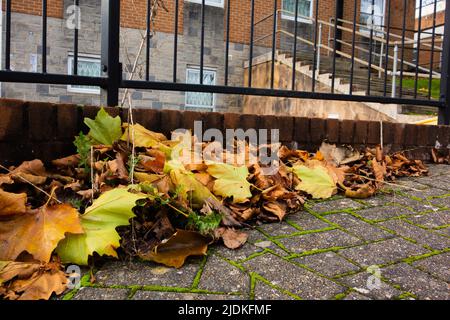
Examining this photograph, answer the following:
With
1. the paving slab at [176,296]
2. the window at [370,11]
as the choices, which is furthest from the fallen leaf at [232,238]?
the window at [370,11]

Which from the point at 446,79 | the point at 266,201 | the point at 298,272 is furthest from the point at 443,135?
the point at 298,272

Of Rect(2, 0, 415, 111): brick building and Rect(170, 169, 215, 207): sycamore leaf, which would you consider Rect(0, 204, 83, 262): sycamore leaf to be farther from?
Rect(2, 0, 415, 111): brick building

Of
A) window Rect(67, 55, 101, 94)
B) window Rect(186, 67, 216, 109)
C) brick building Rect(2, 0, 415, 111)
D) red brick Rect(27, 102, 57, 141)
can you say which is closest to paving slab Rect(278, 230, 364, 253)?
red brick Rect(27, 102, 57, 141)

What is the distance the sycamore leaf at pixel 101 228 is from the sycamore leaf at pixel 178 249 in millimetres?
119

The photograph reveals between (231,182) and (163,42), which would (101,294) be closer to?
(231,182)

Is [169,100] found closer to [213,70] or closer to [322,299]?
[213,70]

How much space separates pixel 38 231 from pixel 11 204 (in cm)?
13

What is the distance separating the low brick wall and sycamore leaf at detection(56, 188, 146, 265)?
0.58 metres

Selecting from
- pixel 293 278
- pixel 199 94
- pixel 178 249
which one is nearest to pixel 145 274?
pixel 178 249

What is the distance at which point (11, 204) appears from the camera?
4.09ft

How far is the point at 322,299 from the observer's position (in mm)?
1144

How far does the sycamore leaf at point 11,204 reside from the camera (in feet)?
4.07

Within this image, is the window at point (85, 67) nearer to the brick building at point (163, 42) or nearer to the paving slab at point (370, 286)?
the brick building at point (163, 42)

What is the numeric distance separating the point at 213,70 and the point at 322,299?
9.70 m
